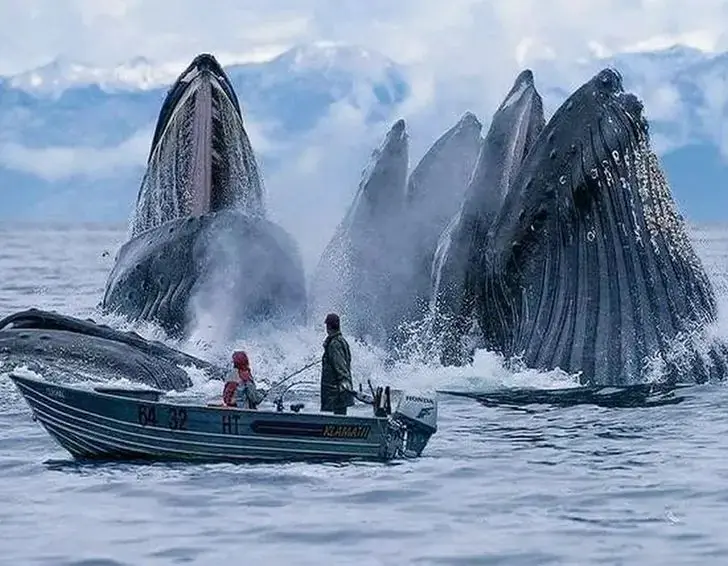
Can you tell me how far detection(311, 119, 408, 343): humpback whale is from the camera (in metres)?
25.0

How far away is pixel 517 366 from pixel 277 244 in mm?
3615

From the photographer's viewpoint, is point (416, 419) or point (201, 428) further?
point (416, 419)

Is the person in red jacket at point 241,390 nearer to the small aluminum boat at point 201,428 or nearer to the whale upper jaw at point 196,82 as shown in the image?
the small aluminum boat at point 201,428

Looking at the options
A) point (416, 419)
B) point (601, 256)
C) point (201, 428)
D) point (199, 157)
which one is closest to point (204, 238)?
point (199, 157)

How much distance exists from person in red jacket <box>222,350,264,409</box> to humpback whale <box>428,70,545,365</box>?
4448 millimetres

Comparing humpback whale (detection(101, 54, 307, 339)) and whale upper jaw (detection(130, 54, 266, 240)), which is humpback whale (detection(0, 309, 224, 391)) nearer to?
A: humpback whale (detection(101, 54, 307, 339))

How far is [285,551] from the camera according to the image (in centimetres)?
1507

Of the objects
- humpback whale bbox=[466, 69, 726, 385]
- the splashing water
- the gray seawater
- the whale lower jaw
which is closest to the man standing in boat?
the gray seawater

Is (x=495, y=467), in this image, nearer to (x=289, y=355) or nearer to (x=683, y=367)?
(x=683, y=367)

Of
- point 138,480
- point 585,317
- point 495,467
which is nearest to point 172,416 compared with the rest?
point 138,480

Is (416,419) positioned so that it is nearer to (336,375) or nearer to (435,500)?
(336,375)

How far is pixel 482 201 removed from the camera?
22719 mm

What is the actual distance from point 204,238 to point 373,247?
2303mm

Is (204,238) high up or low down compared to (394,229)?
down
